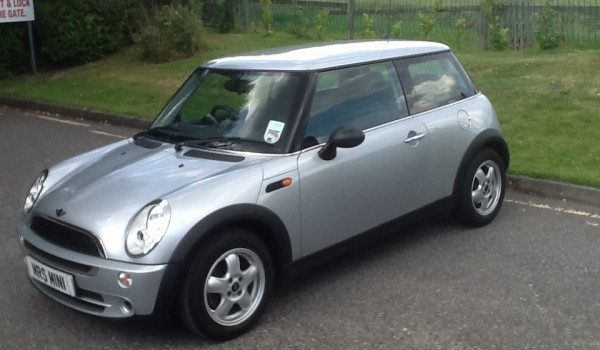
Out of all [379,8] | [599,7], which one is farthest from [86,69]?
[599,7]

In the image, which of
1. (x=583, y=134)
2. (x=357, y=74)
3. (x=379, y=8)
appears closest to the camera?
(x=357, y=74)

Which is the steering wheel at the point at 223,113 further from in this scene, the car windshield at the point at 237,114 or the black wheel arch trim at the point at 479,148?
the black wheel arch trim at the point at 479,148

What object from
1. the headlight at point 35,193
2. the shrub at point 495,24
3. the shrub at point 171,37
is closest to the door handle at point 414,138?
the headlight at point 35,193

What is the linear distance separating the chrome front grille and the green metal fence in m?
9.68

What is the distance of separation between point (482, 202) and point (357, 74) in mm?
1689

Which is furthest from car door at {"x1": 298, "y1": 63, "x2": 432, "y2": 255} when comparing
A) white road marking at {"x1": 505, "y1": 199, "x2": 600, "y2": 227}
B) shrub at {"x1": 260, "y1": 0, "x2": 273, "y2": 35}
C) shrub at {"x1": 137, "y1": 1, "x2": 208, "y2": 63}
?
shrub at {"x1": 260, "y1": 0, "x2": 273, "y2": 35}

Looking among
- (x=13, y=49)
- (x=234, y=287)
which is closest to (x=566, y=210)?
(x=234, y=287)

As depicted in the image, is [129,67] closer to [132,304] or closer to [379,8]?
[379,8]

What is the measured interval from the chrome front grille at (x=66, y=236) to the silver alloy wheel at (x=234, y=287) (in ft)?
2.07

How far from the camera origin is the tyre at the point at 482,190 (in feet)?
20.7

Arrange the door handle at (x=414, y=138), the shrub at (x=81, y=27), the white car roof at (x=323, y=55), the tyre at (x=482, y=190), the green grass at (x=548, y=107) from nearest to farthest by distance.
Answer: the white car roof at (x=323, y=55) < the door handle at (x=414, y=138) < the tyre at (x=482, y=190) < the green grass at (x=548, y=107) < the shrub at (x=81, y=27)

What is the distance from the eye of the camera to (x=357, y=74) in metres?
5.63

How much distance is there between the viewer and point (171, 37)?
52.5 feet

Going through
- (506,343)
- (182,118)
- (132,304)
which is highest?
(182,118)
